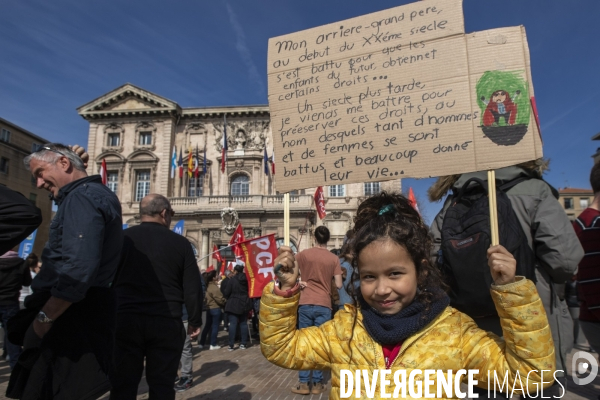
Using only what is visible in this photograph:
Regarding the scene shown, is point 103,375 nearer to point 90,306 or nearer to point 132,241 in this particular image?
point 90,306

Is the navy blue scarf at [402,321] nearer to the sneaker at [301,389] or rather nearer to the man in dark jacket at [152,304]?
the man in dark jacket at [152,304]

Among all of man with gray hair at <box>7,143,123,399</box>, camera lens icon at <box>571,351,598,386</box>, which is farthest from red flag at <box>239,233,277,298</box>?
man with gray hair at <box>7,143,123,399</box>

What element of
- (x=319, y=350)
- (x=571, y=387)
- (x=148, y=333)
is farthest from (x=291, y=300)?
(x=571, y=387)

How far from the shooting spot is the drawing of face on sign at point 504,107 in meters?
2.01

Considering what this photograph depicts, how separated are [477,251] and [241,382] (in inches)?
178

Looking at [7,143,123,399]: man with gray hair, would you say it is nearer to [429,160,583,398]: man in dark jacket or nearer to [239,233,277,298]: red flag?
[429,160,583,398]: man in dark jacket

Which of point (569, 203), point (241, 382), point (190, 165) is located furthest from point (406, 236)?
point (569, 203)

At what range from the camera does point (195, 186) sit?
97.0ft

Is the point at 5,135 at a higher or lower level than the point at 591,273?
higher

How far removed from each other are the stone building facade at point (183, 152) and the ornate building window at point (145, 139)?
7 centimetres

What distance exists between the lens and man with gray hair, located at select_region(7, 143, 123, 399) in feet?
7.50

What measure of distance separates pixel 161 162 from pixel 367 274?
29605 millimetres

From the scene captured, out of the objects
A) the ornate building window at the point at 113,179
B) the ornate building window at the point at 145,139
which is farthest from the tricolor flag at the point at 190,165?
the ornate building window at the point at 113,179

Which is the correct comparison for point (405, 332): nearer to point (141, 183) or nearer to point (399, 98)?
point (399, 98)
